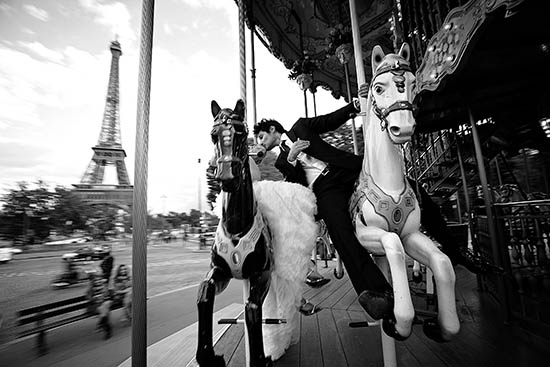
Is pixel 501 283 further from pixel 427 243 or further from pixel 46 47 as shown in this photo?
pixel 46 47

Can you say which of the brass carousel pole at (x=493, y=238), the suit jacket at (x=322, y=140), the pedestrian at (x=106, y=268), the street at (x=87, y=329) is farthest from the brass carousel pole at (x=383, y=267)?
the pedestrian at (x=106, y=268)

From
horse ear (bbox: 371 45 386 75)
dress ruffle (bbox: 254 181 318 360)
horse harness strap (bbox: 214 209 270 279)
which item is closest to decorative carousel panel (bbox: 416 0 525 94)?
horse ear (bbox: 371 45 386 75)

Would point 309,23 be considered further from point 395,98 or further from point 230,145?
point 230,145

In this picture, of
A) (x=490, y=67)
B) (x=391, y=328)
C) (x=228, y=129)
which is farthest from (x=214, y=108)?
(x=490, y=67)

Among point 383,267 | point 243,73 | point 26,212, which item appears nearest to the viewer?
point 383,267

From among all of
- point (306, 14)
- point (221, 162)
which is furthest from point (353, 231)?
point (306, 14)

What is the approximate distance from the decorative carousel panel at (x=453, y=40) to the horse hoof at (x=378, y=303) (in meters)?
1.68

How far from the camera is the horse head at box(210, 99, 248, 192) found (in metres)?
1.21

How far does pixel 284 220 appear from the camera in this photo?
5.66 ft

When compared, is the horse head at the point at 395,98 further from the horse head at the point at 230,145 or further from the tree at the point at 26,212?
the tree at the point at 26,212

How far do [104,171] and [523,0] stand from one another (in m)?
22.8

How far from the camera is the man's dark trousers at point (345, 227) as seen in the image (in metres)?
1.26

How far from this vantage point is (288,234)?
1.70 m

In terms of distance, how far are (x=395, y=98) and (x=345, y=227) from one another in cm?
75
